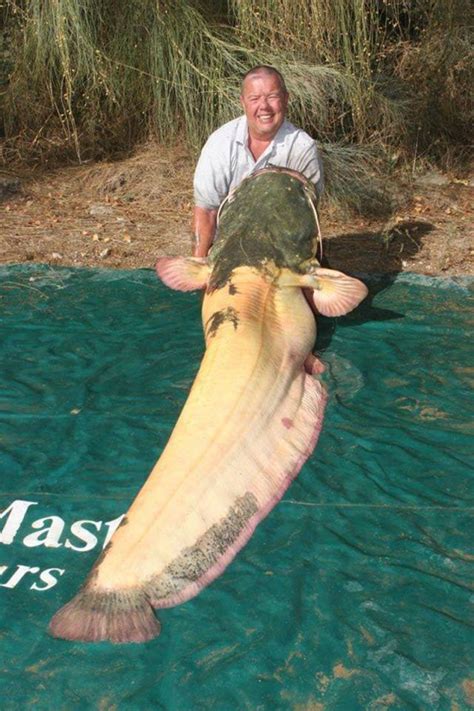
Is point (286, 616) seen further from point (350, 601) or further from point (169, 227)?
point (169, 227)

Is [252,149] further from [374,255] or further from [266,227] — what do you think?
[374,255]

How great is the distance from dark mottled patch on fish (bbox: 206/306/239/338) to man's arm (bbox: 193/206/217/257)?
39.6 inches

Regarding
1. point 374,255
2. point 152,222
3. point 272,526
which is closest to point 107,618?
point 272,526

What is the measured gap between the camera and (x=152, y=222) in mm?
5582

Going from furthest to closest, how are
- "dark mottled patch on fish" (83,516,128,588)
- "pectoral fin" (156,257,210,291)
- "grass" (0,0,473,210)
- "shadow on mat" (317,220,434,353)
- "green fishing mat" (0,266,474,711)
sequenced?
"grass" (0,0,473,210), "shadow on mat" (317,220,434,353), "pectoral fin" (156,257,210,291), "dark mottled patch on fish" (83,516,128,588), "green fishing mat" (0,266,474,711)

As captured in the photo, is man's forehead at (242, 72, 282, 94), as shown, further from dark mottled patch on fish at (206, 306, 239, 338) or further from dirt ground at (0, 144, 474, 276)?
dark mottled patch on fish at (206, 306, 239, 338)

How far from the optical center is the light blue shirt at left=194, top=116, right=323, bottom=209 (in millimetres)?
4281

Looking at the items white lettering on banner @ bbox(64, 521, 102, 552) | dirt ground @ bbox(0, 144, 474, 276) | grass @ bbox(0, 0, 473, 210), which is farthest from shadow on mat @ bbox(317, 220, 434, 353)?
white lettering on banner @ bbox(64, 521, 102, 552)

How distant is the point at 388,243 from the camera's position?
5.08 m

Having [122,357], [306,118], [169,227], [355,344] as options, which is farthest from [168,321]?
[306,118]

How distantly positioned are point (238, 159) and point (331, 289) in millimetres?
966

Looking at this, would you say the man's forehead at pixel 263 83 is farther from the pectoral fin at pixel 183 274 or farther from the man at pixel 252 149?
the pectoral fin at pixel 183 274

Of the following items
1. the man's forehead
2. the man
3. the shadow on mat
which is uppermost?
the man's forehead

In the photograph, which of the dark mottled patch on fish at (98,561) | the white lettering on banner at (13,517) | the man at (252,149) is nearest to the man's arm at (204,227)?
the man at (252,149)
